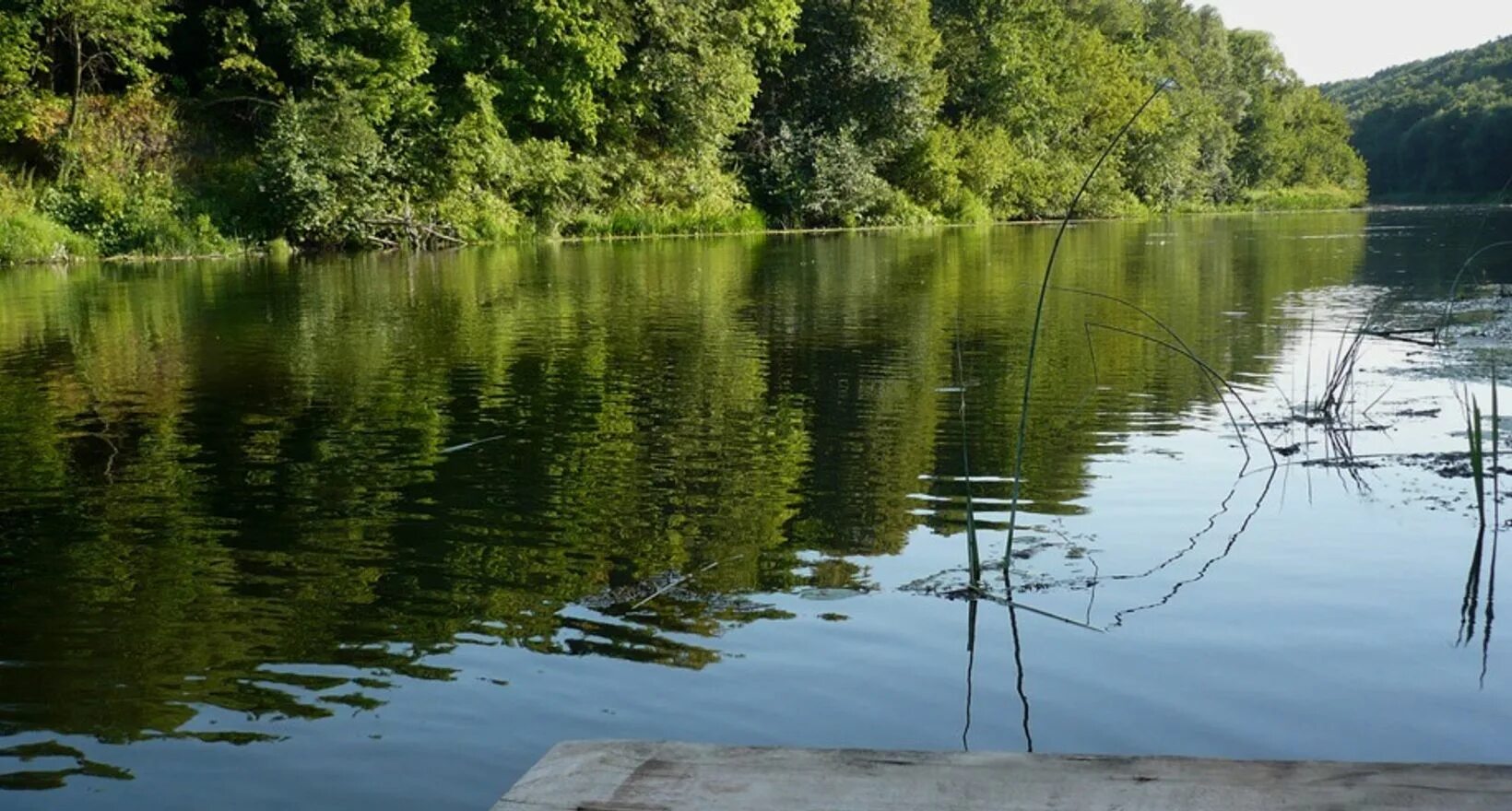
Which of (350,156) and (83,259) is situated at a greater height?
(350,156)

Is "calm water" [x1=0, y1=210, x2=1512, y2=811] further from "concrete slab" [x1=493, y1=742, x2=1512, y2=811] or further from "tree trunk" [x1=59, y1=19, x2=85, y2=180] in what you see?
"tree trunk" [x1=59, y1=19, x2=85, y2=180]

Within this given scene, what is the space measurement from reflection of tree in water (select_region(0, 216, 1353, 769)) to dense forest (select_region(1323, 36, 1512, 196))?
9493cm

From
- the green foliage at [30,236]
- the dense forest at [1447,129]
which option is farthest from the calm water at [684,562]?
the dense forest at [1447,129]

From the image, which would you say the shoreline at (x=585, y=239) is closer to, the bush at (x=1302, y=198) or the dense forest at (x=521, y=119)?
the dense forest at (x=521, y=119)

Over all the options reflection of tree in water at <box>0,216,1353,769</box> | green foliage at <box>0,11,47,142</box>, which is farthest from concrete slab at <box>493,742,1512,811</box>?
green foliage at <box>0,11,47,142</box>

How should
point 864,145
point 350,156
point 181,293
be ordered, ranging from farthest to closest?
point 864,145, point 350,156, point 181,293

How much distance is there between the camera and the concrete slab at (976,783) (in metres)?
2.20

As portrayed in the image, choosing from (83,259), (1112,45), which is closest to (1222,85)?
(1112,45)

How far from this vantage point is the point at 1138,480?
24.9ft

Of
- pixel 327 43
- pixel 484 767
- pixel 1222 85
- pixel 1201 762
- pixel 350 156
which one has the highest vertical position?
pixel 1222 85

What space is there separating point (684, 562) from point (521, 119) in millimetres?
37135

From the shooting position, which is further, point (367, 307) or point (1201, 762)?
point (367, 307)

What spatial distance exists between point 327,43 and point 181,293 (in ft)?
51.8

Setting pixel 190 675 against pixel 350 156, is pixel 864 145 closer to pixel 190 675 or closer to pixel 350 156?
pixel 350 156
